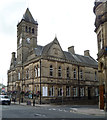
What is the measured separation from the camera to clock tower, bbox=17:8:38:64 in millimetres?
39188

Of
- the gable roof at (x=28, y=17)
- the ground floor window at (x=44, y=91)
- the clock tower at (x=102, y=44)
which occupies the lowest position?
the ground floor window at (x=44, y=91)

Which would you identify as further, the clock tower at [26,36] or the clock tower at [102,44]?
the clock tower at [26,36]

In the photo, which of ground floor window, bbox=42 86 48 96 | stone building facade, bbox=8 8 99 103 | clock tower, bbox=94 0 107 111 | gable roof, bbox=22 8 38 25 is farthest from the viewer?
gable roof, bbox=22 8 38 25

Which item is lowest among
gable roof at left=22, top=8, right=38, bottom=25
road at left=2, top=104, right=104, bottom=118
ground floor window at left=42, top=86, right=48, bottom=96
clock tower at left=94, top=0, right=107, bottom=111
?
road at left=2, top=104, right=104, bottom=118

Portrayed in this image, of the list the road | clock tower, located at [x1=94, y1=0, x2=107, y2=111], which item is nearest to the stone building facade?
clock tower, located at [x1=94, y1=0, x2=107, y2=111]

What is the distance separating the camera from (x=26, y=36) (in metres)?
41.0

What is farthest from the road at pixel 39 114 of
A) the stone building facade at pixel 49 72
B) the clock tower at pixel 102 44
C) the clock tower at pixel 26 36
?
the clock tower at pixel 26 36

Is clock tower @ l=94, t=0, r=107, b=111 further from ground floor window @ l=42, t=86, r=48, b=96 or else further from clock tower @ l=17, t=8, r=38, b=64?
clock tower @ l=17, t=8, r=38, b=64

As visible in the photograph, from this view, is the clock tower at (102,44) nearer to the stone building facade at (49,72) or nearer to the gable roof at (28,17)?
the stone building facade at (49,72)

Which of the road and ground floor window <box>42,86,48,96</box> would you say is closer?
the road

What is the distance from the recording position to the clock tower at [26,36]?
129 ft

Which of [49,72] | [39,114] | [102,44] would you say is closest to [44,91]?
[49,72]

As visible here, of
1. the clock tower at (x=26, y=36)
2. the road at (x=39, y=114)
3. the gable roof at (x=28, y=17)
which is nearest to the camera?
the road at (x=39, y=114)

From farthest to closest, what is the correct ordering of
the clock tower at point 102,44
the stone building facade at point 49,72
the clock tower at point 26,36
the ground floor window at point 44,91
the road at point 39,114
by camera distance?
the clock tower at point 26,36 < the stone building facade at point 49,72 < the ground floor window at point 44,91 < the clock tower at point 102,44 < the road at point 39,114
